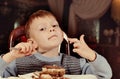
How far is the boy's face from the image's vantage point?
139 cm

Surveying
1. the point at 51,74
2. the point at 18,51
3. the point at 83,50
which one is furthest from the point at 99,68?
the point at 18,51

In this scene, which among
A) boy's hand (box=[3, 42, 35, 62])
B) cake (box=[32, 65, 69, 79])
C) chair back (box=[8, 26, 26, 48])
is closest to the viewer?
cake (box=[32, 65, 69, 79])

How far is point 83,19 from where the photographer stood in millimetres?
1552

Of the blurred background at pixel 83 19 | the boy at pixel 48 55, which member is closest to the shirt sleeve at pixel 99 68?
the boy at pixel 48 55

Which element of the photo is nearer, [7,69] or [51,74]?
[51,74]

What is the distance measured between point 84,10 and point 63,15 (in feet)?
0.39

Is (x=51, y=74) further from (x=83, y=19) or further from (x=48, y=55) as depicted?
(x=83, y=19)

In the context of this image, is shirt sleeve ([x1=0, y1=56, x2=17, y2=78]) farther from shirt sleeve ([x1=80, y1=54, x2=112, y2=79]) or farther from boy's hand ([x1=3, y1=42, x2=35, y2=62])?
shirt sleeve ([x1=80, y1=54, x2=112, y2=79])

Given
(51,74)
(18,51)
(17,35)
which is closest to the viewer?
(51,74)

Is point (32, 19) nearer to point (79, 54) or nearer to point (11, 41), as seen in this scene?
point (11, 41)

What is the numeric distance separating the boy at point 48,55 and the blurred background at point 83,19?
7cm

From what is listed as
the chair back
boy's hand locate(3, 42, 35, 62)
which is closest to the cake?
boy's hand locate(3, 42, 35, 62)

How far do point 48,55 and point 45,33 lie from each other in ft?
0.38

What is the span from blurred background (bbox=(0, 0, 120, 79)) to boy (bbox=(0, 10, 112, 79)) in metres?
0.07
